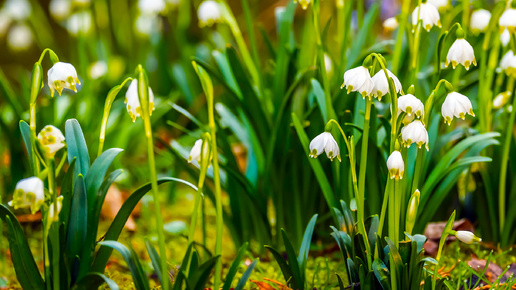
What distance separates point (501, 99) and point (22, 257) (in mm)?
1693

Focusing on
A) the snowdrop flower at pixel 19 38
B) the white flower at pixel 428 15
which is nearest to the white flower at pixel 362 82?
the white flower at pixel 428 15

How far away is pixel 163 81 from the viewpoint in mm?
3824

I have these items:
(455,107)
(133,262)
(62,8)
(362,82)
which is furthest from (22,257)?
(62,8)

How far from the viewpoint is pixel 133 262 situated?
1.37m

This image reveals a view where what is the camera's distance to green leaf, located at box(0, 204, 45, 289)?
143 cm

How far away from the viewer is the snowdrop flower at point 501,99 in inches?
77.7

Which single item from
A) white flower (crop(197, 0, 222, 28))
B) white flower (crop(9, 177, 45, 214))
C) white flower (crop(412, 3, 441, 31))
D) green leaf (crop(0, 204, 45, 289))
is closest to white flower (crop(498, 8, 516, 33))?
white flower (crop(412, 3, 441, 31))

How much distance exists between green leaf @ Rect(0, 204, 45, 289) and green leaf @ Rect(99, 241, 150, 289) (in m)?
0.24

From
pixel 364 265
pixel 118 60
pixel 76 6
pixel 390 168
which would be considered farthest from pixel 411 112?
pixel 118 60

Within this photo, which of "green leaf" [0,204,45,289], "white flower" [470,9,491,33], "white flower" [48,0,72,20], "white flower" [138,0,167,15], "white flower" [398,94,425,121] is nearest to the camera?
"white flower" [398,94,425,121]

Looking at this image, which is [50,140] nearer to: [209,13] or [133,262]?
[133,262]

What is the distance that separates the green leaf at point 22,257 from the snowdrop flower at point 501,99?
1.66 metres

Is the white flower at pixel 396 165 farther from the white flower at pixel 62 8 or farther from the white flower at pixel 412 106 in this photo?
the white flower at pixel 62 8

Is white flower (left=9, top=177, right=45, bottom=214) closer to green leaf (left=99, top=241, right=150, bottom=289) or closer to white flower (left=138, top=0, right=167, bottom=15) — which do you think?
green leaf (left=99, top=241, right=150, bottom=289)
